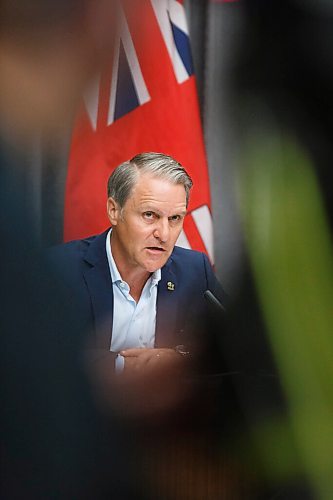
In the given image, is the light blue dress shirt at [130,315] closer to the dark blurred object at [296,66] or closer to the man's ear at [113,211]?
the man's ear at [113,211]

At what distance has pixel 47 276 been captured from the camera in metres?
1.27

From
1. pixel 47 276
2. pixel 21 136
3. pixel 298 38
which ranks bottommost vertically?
pixel 47 276

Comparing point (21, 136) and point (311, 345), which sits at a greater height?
point (21, 136)

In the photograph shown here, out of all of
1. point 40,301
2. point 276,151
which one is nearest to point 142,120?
point 276,151

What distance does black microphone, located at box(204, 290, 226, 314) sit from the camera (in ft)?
4.34

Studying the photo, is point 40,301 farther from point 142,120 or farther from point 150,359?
point 142,120

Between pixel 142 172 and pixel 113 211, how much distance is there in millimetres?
85

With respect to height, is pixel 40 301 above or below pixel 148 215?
below

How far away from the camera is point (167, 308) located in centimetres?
133

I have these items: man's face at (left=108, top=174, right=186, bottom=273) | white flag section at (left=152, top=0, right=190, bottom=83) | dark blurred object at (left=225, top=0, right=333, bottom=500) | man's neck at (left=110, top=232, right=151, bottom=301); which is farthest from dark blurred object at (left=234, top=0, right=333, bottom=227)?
man's neck at (left=110, top=232, right=151, bottom=301)

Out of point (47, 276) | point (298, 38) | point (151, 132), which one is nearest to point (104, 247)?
point (47, 276)

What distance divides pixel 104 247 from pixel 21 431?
13.7 inches

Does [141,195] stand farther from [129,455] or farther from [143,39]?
[129,455]

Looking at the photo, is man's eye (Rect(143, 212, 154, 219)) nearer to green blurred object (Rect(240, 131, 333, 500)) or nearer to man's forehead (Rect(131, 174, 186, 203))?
man's forehead (Rect(131, 174, 186, 203))
